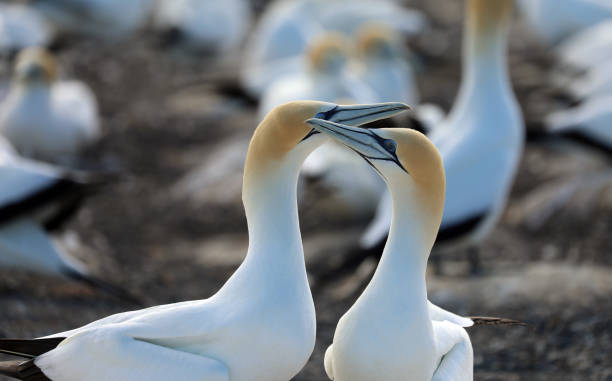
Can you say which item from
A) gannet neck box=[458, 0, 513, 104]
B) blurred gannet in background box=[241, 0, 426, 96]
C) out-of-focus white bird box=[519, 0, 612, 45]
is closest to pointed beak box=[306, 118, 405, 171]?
gannet neck box=[458, 0, 513, 104]

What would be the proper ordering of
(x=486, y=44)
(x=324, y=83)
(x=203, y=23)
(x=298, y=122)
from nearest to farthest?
1. (x=298, y=122)
2. (x=486, y=44)
3. (x=324, y=83)
4. (x=203, y=23)

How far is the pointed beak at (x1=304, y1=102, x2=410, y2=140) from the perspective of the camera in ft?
11.7

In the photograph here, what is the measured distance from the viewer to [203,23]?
12094 millimetres

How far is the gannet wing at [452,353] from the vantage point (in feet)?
11.6

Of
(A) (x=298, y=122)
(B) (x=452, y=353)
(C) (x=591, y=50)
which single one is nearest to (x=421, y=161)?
(A) (x=298, y=122)

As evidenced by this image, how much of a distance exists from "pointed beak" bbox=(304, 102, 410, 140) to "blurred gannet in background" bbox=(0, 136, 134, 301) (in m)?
2.82

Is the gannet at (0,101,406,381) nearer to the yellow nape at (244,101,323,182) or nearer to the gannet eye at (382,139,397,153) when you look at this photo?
the yellow nape at (244,101,323,182)

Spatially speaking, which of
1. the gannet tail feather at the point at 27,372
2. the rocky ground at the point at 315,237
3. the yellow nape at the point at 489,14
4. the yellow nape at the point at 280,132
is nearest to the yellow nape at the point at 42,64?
the rocky ground at the point at 315,237

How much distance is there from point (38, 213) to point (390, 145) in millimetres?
3402

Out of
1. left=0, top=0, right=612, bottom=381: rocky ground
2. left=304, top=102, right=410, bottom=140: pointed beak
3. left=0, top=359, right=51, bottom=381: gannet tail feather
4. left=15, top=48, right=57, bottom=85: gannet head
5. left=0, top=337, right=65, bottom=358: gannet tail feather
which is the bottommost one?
left=0, top=0, right=612, bottom=381: rocky ground

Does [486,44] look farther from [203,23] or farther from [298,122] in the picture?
[203,23]

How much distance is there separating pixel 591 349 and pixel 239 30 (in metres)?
8.55

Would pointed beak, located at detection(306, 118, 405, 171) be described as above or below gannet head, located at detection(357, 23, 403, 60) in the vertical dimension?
above

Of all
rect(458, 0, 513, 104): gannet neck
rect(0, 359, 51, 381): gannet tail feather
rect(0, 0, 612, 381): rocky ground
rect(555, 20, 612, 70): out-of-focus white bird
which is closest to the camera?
rect(0, 359, 51, 381): gannet tail feather
